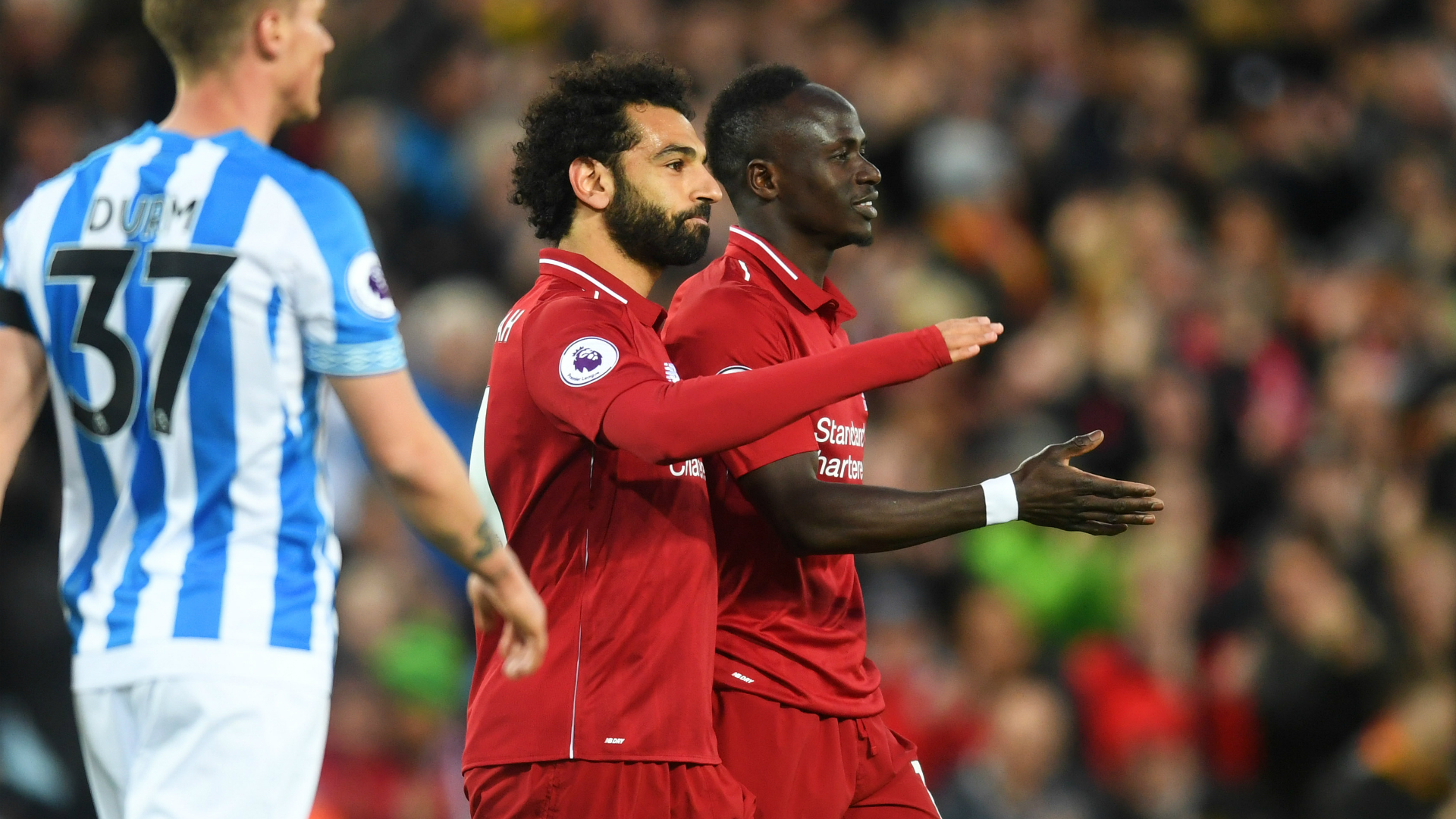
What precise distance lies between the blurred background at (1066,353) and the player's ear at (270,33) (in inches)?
191

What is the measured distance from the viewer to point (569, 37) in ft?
39.4

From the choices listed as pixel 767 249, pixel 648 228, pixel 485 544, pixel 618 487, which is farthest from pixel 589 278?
pixel 485 544

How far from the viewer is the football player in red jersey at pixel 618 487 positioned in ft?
12.6

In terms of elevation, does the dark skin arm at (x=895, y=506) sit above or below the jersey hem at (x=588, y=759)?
above

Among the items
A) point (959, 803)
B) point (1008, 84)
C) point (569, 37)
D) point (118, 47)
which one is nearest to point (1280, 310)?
point (1008, 84)

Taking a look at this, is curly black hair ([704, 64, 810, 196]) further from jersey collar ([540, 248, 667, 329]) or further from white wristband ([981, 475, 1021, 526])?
white wristband ([981, 475, 1021, 526])

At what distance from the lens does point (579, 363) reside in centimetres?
392

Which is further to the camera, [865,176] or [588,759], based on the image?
[865,176]

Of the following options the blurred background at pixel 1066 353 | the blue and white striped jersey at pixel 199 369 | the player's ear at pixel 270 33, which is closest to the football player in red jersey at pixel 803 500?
the blue and white striped jersey at pixel 199 369

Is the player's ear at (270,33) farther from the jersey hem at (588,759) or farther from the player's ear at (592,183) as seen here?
the jersey hem at (588,759)

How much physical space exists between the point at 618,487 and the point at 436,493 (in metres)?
0.82

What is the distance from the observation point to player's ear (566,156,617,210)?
433 centimetres

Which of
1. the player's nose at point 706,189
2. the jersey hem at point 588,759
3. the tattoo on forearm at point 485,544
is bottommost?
the jersey hem at point 588,759

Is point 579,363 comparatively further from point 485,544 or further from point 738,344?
point 485,544
